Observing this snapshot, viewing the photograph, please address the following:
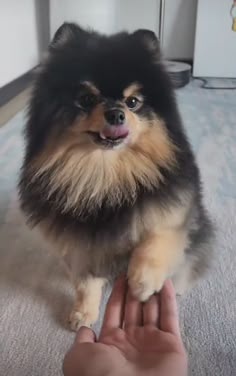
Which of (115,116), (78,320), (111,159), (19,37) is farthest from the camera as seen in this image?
(19,37)

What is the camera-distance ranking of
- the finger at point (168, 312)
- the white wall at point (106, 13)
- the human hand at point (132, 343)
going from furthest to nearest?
the white wall at point (106, 13) → the finger at point (168, 312) → the human hand at point (132, 343)

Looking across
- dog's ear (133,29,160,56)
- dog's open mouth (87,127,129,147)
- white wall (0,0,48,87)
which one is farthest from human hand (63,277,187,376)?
white wall (0,0,48,87)

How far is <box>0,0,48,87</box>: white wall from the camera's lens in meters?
3.14

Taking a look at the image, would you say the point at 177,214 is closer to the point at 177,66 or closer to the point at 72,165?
the point at 72,165

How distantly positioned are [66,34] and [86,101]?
19 centimetres

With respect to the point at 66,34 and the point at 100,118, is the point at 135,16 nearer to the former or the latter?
the point at 66,34

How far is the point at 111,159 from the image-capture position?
1034 mm

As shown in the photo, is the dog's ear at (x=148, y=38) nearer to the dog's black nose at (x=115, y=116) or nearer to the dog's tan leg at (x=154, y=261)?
the dog's black nose at (x=115, y=116)

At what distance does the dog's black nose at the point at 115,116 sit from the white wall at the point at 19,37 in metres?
2.43

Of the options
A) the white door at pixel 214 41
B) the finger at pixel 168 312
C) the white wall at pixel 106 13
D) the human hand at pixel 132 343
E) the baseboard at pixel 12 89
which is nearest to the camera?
the human hand at pixel 132 343

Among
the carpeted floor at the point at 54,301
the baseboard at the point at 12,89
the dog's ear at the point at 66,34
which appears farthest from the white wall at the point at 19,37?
the dog's ear at the point at 66,34

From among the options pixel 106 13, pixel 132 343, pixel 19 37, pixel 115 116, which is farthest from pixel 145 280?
pixel 106 13

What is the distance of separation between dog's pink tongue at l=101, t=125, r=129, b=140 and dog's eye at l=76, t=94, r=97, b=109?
2.9 inches

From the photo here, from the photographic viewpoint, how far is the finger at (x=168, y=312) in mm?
878
